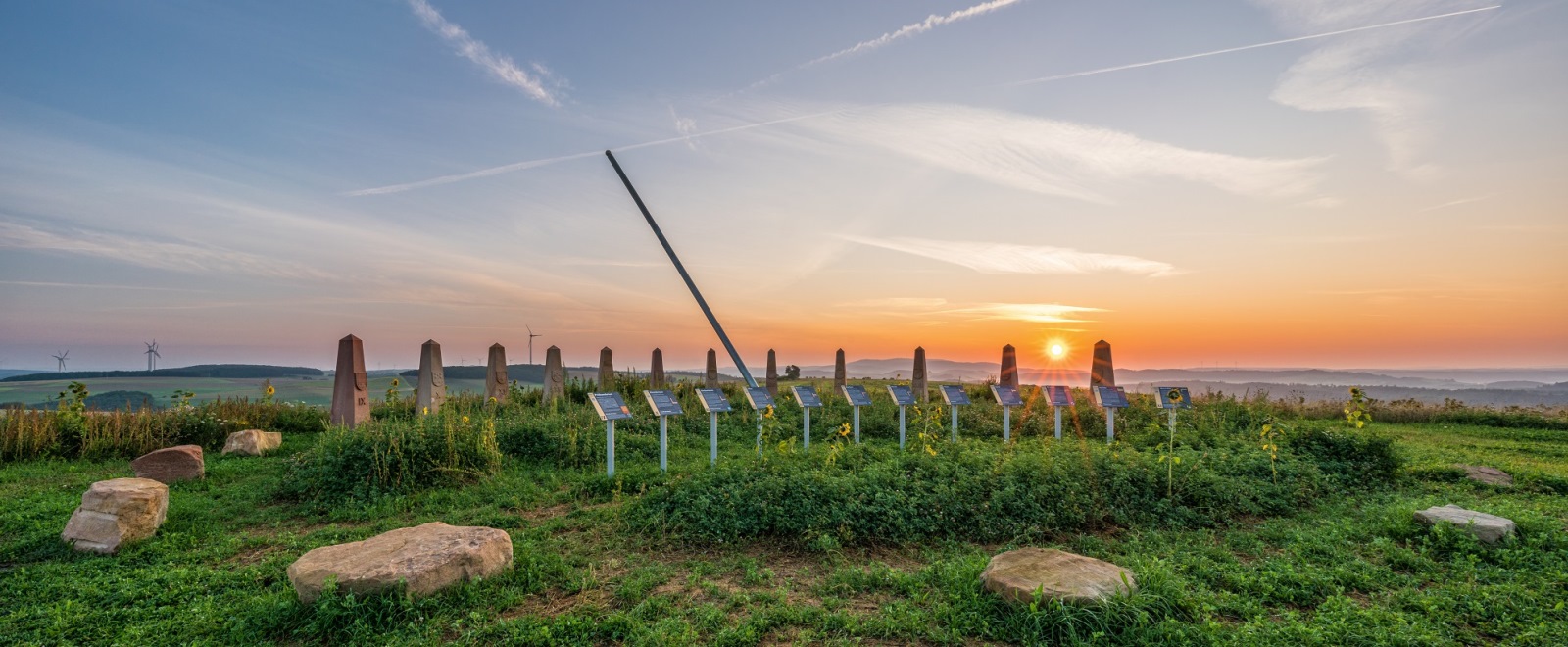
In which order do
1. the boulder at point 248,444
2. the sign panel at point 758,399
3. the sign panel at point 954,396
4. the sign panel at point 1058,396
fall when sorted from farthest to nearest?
the sign panel at point 954,396 < the boulder at point 248,444 < the sign panel at point 1058,396 < the sign panel at point 758,399

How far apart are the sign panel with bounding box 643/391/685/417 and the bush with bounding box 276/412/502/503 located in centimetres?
235

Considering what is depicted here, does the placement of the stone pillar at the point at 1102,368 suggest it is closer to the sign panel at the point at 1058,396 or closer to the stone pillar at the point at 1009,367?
the stone pillar at the point at 1009,367

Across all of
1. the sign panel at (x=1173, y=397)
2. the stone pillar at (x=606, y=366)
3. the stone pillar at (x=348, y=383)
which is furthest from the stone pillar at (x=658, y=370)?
the sign panel at (x=1173, y=397)

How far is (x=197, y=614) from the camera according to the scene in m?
5.17

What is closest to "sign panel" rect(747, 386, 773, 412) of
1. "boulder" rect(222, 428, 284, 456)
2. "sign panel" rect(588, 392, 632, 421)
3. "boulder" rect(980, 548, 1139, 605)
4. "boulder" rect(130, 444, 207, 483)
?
"sign panel" rect(588, 392, 632, 421)

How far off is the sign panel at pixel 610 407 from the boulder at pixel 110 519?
4578mm

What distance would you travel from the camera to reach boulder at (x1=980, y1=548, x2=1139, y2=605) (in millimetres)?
4699

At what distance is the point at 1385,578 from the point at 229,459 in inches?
610

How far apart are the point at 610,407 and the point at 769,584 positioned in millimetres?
4744

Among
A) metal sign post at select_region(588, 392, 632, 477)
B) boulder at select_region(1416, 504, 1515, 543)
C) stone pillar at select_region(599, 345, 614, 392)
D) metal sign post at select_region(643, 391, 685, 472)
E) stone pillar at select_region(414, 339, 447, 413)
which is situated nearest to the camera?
boulder at select_region(1416, 504, 1515, 543)

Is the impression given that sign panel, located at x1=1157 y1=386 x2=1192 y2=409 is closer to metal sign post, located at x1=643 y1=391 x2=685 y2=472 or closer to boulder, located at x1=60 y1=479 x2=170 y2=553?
metal sign post, located at x1=643 y1=391 x2=685 y2=472

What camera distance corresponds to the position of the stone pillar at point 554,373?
17.2m

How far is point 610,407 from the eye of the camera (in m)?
9.67

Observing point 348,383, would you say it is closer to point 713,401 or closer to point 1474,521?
point 713,401
